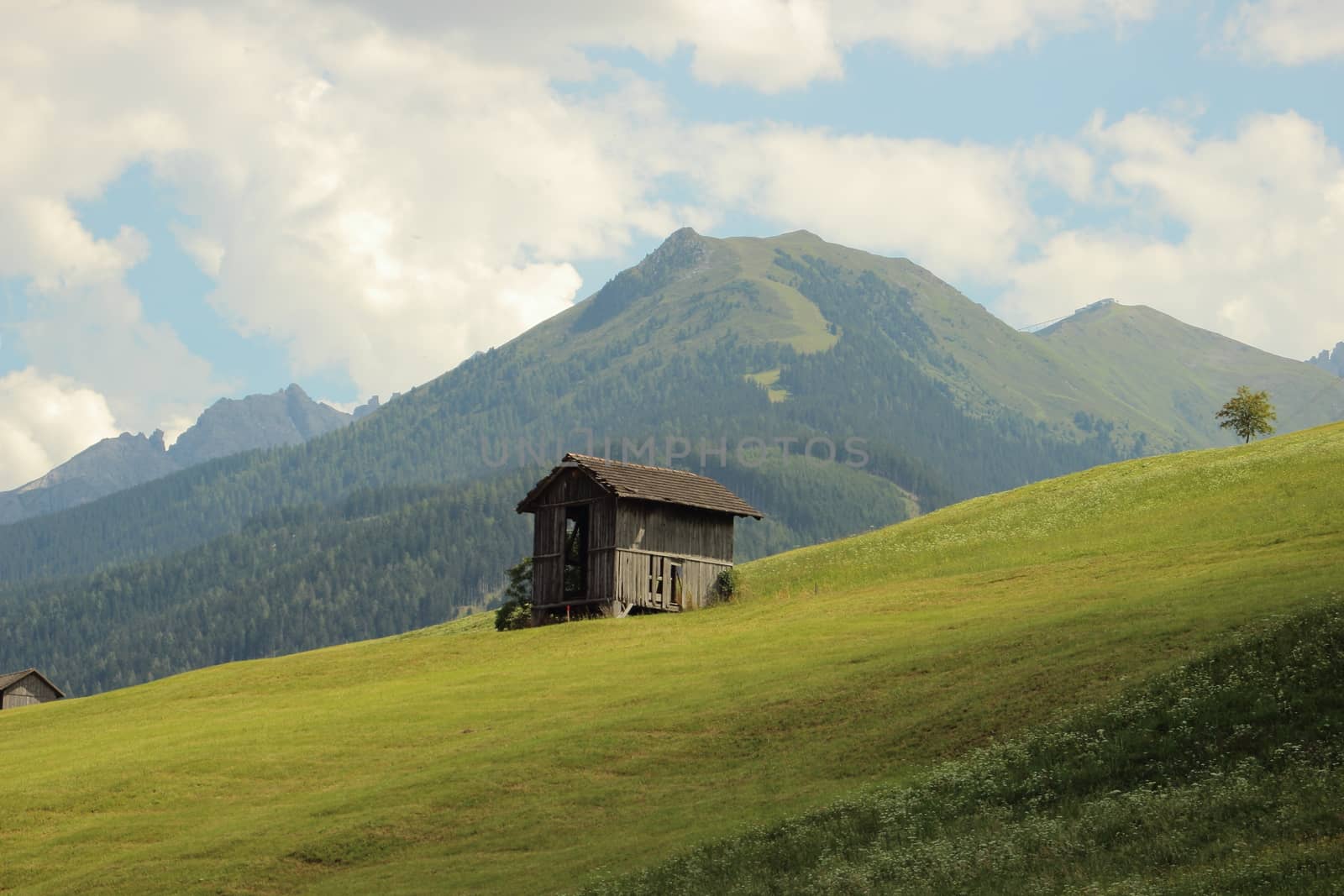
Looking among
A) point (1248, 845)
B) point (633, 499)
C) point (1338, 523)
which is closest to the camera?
point (1248, 845)

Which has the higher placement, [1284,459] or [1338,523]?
[1284,459]

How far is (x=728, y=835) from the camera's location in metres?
29.0

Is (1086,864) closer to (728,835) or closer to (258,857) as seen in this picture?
(728,835)

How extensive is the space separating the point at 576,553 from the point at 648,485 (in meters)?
5.44

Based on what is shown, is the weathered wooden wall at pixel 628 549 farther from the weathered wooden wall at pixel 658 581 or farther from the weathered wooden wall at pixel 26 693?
the weathered wooden wall at pixel 26 693

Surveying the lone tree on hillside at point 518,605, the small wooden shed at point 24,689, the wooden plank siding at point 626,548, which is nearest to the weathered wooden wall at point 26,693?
the small wooden shed at point 24,689

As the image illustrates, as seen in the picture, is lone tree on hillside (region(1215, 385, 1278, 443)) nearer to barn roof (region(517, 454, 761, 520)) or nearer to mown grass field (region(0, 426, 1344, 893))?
mown grass field (region(0, 426, 1344, 893))

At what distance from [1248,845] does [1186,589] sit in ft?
78.2

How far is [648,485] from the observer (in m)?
74.7

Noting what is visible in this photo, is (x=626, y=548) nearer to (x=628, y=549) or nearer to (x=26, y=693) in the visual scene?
(x=628, y=549)

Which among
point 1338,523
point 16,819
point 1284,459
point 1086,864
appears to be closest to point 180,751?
point 16,819

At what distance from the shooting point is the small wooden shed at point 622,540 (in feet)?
239

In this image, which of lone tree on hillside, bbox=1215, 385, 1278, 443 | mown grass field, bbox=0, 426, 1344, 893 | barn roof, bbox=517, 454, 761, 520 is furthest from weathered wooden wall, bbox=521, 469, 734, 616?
lone tree on hillside, bbox=1215, 385, 1278, 443

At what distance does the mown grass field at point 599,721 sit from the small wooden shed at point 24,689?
60.2m
